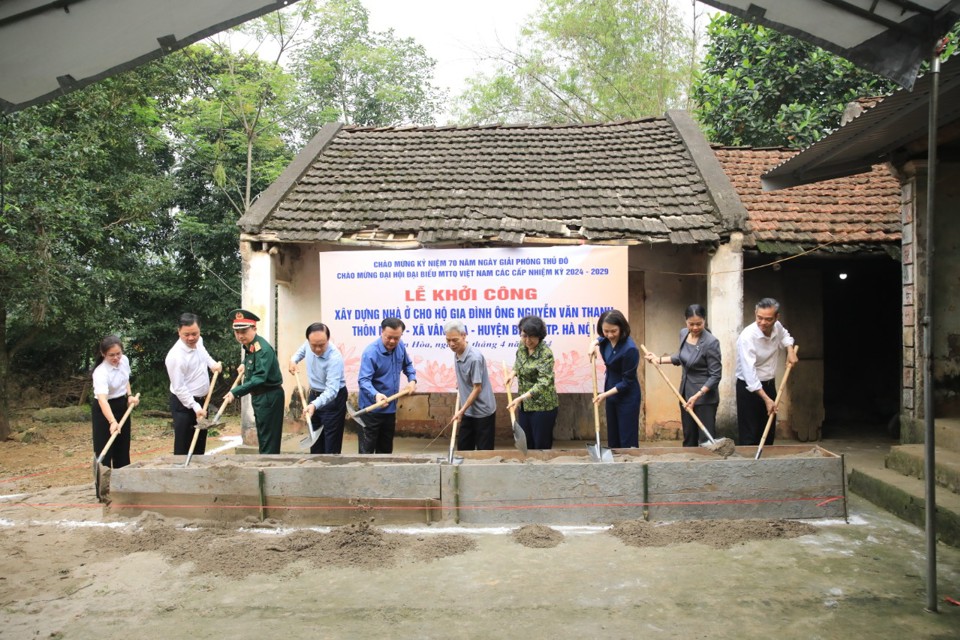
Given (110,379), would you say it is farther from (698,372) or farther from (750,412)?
(750,412)

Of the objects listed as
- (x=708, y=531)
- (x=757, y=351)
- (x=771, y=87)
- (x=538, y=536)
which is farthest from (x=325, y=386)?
(x=771, y=87)

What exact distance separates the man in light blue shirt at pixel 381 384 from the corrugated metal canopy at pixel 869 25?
13.2 ft

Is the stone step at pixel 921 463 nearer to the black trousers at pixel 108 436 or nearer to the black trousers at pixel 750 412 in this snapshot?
the black trousers at pixel 750 412

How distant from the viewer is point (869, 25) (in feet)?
12.1

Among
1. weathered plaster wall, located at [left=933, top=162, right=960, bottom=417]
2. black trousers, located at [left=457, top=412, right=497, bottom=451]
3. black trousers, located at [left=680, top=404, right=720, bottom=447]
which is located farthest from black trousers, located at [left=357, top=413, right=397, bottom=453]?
weathered plaster wall, located at [left=933, top=162, right=960, bottom=417]

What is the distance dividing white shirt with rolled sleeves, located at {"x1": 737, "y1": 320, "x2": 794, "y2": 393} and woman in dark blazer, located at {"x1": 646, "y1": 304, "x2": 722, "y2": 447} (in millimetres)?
223

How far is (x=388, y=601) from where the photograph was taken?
166 inches

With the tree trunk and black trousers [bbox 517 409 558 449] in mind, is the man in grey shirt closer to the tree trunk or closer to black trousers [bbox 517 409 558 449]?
black trousers [bbox 517 409 558 449]

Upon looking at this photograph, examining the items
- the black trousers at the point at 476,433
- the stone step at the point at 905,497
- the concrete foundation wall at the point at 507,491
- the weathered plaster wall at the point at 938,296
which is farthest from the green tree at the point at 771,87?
the black trousers at the point at 476,433

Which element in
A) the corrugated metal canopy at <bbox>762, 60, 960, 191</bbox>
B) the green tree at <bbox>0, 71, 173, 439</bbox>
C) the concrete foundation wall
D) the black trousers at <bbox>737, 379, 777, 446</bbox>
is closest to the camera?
the corrugated metal canopy at <bbox>762, 60, 960, 191</bbox>

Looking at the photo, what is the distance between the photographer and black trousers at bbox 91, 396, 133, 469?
656 cm

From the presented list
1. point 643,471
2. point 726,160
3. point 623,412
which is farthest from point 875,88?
point 643,471

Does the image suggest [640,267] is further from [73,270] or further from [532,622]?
[73,270]

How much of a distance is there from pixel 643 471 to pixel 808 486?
1305 mm
